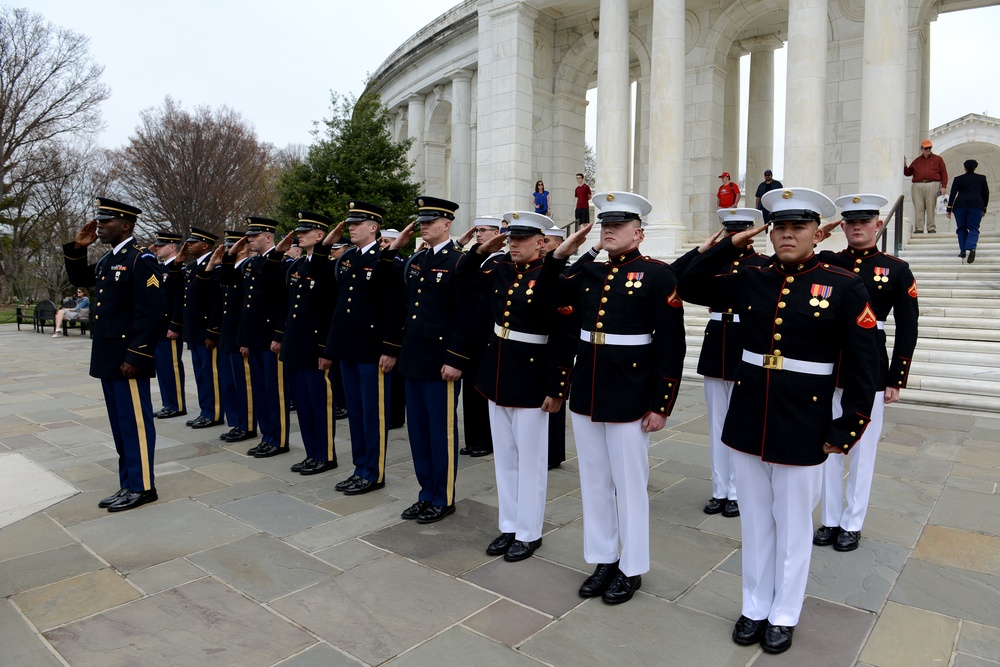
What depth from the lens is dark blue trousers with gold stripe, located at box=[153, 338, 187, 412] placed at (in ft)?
30.1

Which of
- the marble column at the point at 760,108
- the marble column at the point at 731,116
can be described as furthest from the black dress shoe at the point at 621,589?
the marble column at the point at 731,116

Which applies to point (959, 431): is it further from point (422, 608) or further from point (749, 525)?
point (422, 608)

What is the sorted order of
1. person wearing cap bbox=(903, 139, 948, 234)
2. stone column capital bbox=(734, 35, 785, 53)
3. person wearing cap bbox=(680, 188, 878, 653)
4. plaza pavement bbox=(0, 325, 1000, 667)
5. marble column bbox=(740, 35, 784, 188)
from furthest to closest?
marble column bbox=(740, 35, 784, 188) → stone column capital bbox=(734, 35, 785, 53) → person wearing cap bbox=(903, 139, 948, 234) → plaza pavement bbox=(0, 325, 1000, 667) → person wearing cap bbox=(680, 188, 878, 653)

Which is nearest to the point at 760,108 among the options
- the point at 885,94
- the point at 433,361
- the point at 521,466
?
the point at 885,94

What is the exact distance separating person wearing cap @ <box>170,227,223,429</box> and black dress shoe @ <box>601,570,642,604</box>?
6.21 meters

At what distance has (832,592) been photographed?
3986 mm

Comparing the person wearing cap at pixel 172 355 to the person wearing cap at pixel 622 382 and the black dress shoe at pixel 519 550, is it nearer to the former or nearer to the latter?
the black dress shoe at pixel 519 550

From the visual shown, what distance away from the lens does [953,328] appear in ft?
36.3

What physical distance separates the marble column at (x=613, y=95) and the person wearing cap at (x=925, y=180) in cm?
659

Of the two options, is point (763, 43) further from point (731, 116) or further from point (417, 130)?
point (417, 130)

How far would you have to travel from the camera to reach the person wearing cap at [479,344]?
506 centimetres

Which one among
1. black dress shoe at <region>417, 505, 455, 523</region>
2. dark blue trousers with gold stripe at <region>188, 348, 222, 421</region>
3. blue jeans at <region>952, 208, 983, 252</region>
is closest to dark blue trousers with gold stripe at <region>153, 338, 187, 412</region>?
dark blue trousers with gold stripe at <region>188, 348, 222, 421</region>

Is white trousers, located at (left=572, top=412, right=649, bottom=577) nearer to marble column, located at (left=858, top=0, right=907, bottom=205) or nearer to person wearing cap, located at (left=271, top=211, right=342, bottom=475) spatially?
person wearing cap, located at (left=271, top=211, right=342, bottom=475)

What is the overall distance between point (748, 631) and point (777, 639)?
139 mm
